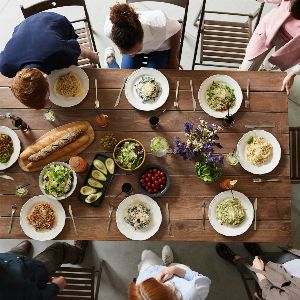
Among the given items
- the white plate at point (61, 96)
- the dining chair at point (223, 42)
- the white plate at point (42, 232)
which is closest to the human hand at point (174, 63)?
the dining chair at point (223, 42)

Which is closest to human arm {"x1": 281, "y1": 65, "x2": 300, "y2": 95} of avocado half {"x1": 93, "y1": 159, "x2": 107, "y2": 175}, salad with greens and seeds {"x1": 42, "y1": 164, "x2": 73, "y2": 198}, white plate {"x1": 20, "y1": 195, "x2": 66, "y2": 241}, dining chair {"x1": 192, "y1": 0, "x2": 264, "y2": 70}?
dining chair {"x1": 192, "y1": 0, "x2": 264, "y2": 70}

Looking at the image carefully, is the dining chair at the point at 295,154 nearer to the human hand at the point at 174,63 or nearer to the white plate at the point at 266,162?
the white plate at the point at 266,162

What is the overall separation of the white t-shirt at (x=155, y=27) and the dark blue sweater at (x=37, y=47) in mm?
322

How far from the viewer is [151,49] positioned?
280 cm

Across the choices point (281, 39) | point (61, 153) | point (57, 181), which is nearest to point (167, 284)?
point (57, 181)

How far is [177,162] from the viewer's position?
2412mm

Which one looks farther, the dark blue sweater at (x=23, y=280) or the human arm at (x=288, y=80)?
the human arm at (x=288, y=80)

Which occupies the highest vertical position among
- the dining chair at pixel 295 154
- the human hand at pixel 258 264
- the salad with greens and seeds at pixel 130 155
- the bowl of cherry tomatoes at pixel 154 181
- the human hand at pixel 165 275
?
the salad with greens and seeds at pixel 130 155

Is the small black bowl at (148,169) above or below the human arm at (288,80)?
below

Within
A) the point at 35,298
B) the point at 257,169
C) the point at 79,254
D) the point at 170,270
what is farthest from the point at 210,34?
the point at 35,298

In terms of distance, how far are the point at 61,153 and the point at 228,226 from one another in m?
1.17

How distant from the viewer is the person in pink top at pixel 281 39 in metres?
2.44

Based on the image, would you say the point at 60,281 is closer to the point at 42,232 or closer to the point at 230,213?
the point at 42,232

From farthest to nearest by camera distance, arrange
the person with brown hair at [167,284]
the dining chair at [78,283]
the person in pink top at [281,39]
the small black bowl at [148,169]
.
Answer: the dining chair at [78,283] < the person in pink top at [281,39] < the small black bowl at [148,169] < the person with brown hair at [167,284]
